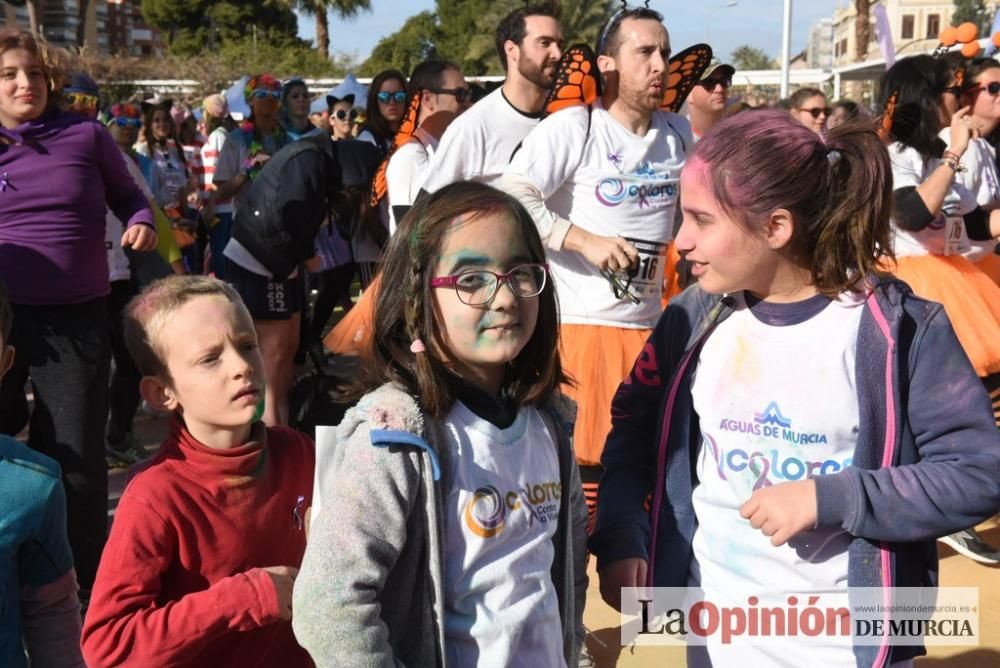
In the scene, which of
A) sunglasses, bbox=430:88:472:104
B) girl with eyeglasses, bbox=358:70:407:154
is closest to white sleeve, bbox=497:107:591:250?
sunglasses, bbox=430:88:472:104

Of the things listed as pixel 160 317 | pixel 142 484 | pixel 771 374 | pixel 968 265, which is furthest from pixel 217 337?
pixel 968 265

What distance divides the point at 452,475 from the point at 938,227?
12.3ft

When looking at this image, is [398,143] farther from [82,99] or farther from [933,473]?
[933,473]

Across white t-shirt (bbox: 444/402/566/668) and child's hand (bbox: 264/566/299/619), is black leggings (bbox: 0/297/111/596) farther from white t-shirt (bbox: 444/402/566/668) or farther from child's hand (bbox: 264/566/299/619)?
white t-shirt (bbox: 444/402/566/668)

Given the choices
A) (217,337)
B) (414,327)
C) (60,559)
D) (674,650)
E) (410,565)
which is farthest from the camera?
(674,650)

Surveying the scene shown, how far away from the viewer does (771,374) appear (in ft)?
6.58

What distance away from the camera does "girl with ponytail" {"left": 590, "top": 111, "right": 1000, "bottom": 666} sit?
1846 mm

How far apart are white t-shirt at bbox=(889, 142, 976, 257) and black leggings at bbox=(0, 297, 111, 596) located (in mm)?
3301

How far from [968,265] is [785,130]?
3.35 meters

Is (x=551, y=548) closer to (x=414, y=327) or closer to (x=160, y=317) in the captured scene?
(x=414, y=327)

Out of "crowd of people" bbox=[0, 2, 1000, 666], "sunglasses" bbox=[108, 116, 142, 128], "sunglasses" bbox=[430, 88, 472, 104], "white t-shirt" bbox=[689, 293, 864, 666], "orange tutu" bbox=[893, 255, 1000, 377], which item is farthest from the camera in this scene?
"sunglasses" bbox=[108, 116, 142, 128]

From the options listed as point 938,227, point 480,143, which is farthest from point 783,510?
point 938,227

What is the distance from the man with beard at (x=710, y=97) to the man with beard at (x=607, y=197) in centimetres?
303

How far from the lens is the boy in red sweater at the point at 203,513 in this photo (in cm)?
210
